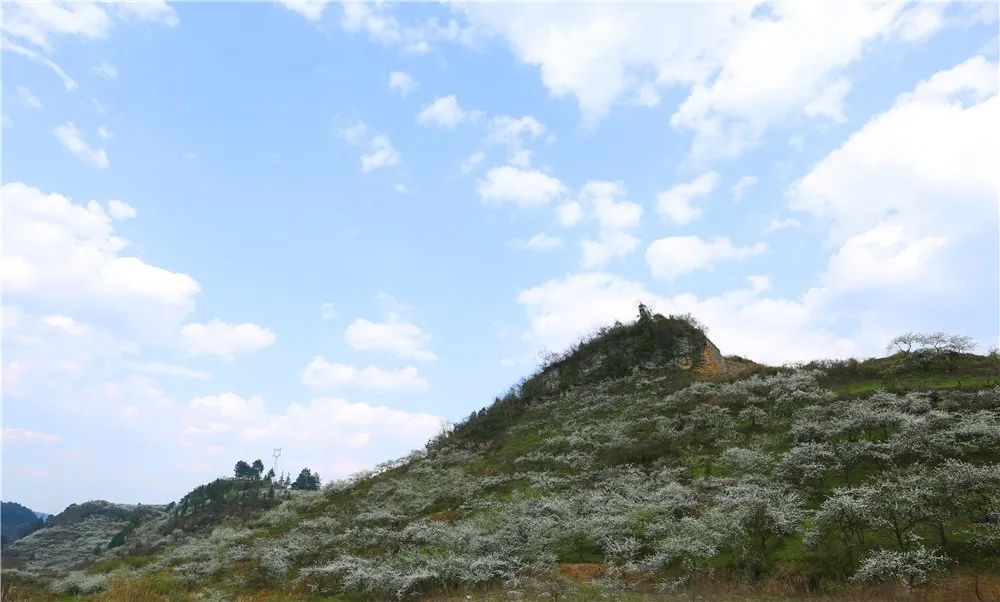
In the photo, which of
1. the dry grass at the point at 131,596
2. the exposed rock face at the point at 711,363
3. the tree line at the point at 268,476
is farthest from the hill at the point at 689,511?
the tree line at the point at 268,476

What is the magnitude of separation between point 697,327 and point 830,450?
5364 centimetres

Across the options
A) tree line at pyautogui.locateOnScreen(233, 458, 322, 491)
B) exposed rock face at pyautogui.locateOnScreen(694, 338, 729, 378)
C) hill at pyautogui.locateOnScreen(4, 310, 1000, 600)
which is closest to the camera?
hill at pyautogui.locateOnScreen(4, 310, 1000, 600)

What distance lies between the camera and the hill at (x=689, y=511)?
20438 mm

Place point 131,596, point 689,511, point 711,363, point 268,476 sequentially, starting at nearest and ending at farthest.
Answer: point 131,596 → point 689,511 → point 711,363 → point 268,476

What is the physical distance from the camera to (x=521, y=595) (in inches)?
853

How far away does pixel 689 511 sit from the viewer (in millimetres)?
28281

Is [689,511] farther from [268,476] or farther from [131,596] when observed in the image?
[268,476]

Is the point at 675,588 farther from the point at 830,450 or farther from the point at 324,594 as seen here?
the point at 324,594

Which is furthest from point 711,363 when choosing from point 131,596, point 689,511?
point 131,596

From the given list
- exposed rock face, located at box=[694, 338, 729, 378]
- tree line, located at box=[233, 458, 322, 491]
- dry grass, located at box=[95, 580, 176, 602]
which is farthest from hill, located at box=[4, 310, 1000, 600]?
tree line, located at box=[233, 458, 322, 491]

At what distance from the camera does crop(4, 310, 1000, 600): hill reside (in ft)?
67.1

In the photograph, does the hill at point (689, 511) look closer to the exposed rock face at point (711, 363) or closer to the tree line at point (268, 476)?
the exposed rock face at point (711, 363)

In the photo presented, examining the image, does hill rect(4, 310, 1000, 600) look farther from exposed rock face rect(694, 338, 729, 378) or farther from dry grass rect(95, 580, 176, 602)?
exposed rock face rect(694, 338, 729, 378)

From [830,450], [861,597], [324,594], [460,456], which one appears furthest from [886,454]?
[460,456]
